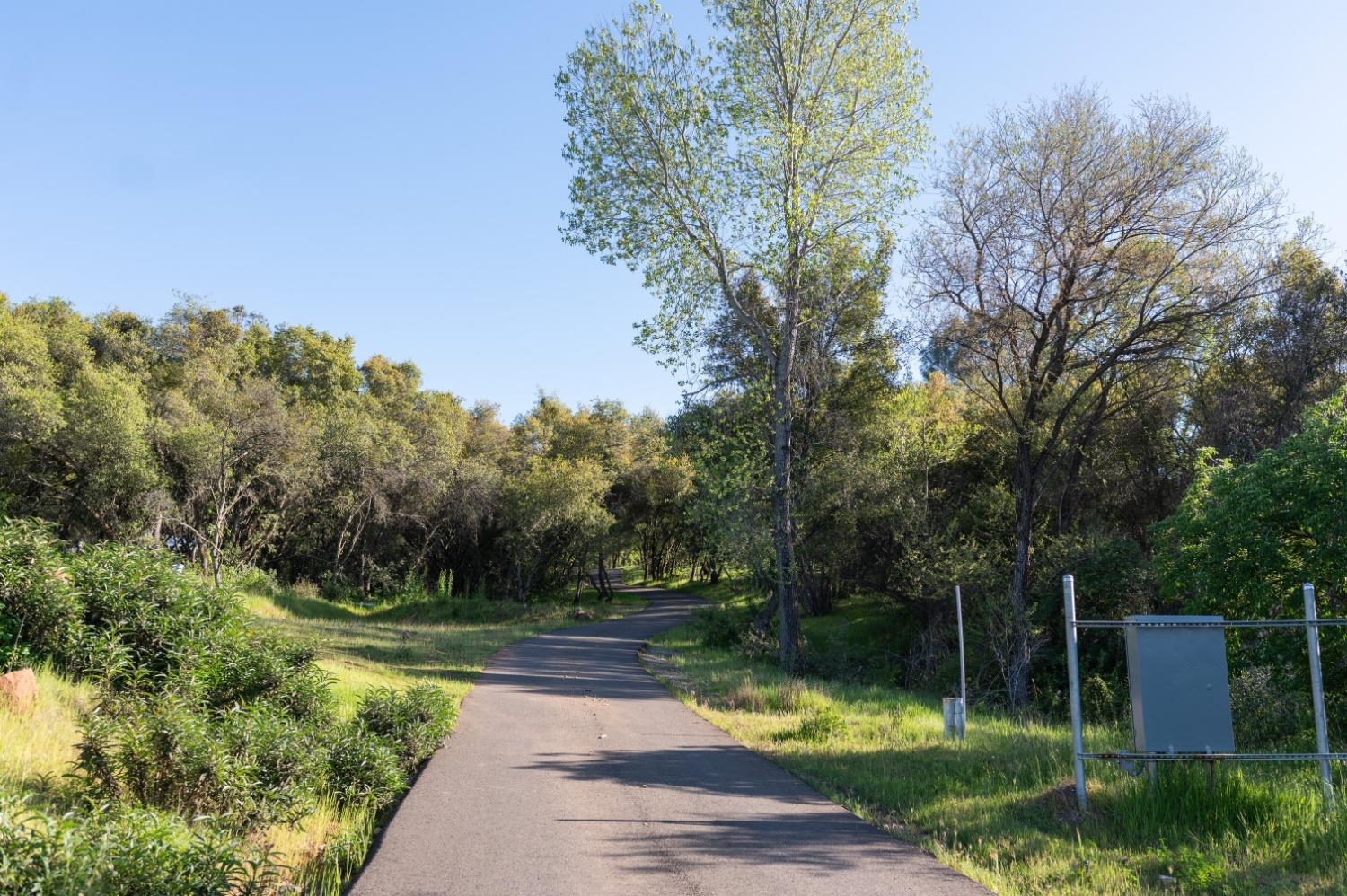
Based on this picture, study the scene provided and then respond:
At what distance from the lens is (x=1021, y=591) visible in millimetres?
22719

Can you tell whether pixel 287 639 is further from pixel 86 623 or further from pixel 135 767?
pixel 135 767

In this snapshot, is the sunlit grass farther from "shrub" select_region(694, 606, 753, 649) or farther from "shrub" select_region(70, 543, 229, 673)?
"shrub" select_region(694, 606, 753, 649)

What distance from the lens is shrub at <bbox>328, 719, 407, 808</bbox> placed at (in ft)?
24.4

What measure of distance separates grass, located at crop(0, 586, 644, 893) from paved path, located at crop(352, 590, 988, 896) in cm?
49

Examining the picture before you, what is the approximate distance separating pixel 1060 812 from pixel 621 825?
12.3 feet

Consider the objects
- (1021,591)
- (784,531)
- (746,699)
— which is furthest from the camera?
(1021,591)

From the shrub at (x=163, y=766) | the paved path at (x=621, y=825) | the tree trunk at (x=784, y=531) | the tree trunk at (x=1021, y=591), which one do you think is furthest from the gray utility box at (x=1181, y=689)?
the tree trunk at (x=784, y=531)

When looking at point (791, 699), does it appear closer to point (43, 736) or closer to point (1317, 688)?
point (1317, 688)

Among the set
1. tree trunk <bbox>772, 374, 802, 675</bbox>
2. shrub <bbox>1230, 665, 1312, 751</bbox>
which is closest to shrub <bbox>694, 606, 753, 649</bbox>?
tree trunk <bbox>772, 374, 802, 675</bbox>

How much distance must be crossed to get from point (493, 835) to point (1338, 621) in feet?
22.3

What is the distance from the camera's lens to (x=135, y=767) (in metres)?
6.21

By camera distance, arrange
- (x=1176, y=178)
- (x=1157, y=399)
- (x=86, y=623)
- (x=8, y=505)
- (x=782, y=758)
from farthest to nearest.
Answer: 1. (x=8, y=505)
2. (x=1157, y=399)
3. (x=1176, y=178)
4. (x=782, y=758)
5. (x=86, y=623)

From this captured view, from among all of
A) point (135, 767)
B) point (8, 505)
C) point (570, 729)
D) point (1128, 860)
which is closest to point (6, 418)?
point (8, 505)

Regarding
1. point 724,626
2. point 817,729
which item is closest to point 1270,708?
point 817,729
